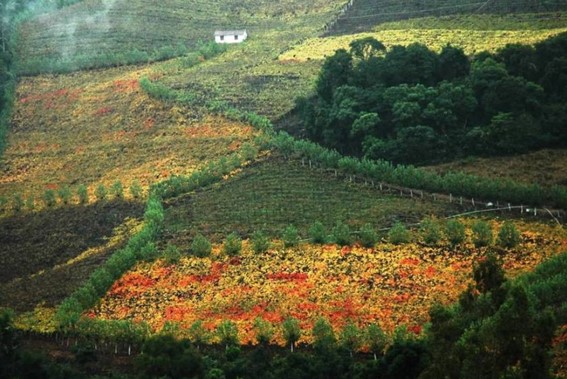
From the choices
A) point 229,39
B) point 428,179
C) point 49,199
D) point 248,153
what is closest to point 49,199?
point 49,199

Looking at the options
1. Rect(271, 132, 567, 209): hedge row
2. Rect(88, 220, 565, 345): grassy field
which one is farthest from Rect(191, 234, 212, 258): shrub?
Rect(271, 132, 567, 209): hedge row

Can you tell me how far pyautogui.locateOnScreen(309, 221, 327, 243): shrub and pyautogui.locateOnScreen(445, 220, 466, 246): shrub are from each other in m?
7.60

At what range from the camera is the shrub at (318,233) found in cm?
6938

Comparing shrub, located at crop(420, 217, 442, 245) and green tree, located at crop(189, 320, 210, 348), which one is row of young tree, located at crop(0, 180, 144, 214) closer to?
shrub, located at crop(420, 217, 442, 245)

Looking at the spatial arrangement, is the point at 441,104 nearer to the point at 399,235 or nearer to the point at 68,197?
the point at 399,235

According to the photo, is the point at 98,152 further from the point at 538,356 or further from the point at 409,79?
the point at 538,356

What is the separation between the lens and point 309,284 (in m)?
64.1

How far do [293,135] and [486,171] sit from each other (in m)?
18.4

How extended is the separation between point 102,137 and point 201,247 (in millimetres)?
29865

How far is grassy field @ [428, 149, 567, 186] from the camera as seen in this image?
246 feet

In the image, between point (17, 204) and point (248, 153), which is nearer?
point (17, 204)

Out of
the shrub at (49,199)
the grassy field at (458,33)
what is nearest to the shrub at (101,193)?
the shrub at (49,199)

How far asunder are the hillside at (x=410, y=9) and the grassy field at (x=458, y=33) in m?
A: 1.71

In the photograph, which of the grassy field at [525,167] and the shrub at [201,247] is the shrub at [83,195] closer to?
the shrub at [201,247]
